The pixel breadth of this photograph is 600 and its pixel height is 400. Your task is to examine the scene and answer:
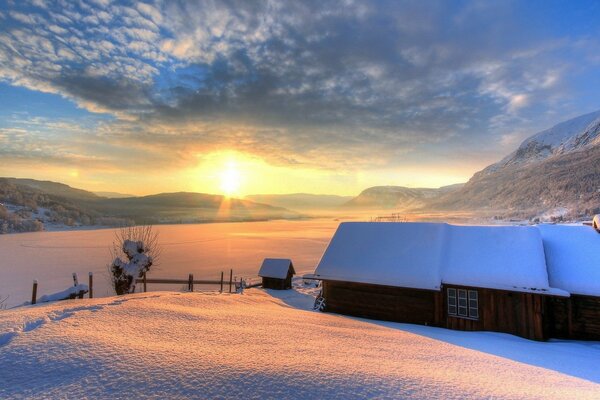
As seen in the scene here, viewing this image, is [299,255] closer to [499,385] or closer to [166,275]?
[166,275]

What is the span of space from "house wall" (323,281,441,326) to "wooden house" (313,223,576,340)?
5 cm

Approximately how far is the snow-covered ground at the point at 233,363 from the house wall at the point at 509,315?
395cm

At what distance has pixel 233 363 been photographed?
4859mm

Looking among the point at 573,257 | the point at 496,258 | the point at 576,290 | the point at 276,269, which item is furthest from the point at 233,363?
the point at 276,269

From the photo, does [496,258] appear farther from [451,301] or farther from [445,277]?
[451,301]

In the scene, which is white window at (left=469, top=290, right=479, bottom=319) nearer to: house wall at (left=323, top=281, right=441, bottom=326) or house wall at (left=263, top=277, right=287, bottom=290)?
house wall at (left=323, top=281, right=441, bottom=326)

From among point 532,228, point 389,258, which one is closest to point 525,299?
point 532,228

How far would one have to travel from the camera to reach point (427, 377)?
5141 millimetres

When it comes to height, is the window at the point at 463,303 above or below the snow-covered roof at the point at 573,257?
below

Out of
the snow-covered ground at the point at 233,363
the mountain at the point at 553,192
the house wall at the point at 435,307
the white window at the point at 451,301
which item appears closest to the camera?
the snow-covered ground at the point at 233,363

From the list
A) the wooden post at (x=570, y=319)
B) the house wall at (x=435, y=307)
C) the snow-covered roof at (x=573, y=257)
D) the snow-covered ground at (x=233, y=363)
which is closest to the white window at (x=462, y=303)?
the house wall at (x=435, y=307)

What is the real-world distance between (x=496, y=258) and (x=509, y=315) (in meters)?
2.67

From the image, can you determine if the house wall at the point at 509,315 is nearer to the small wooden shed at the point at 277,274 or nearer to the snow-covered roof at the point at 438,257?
the snow-covered roof at the point at 438,257

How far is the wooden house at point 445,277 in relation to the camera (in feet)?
44.0
